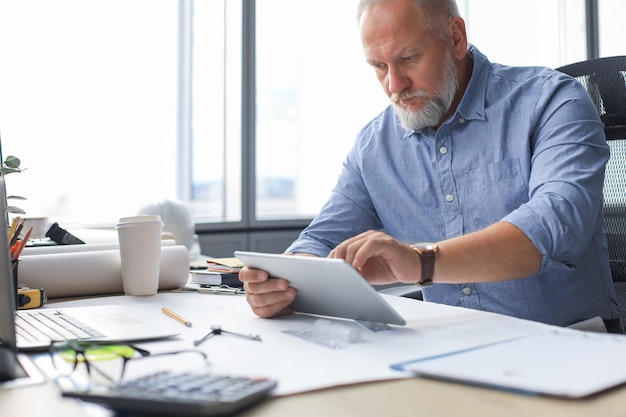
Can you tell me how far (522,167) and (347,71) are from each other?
2.55 m

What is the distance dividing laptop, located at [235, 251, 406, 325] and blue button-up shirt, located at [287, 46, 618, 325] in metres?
0.41

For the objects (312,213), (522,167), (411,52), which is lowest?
(312,213)

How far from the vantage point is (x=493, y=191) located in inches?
63.3

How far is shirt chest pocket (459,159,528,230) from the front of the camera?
5.19 feet

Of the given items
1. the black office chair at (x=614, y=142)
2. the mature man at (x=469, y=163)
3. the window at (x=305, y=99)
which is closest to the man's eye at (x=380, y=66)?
the mature man at (x=469, y=163)

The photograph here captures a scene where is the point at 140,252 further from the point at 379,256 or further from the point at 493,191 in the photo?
the point at 493,191

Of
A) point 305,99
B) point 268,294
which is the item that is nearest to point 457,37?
point 268,294

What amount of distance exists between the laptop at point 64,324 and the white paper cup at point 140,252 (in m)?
0.17

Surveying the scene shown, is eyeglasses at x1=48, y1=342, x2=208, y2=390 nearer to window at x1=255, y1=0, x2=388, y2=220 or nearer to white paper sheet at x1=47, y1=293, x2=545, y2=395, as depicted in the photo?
white paper sheet at x1=47, y1=293, x2=545, y2=395

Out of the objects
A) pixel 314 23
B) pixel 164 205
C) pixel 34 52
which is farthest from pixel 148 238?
pixel 314 23

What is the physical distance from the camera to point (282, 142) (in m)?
3.85

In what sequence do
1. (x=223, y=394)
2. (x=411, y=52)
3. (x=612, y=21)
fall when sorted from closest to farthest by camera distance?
(x=223, y=394), (x=411, y=52), (x=612, y=21)

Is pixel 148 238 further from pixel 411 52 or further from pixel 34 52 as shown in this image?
pixel 34 52

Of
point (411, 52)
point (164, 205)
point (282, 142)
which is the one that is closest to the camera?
point (411, 52)
